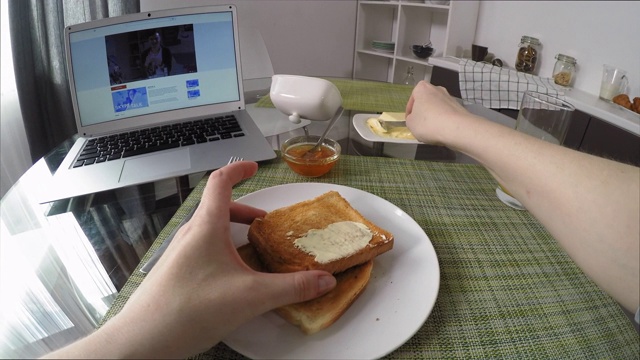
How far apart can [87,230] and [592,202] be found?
76 cm

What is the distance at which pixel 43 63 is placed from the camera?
1.63 meters

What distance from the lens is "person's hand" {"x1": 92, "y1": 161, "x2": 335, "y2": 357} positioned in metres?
0.35

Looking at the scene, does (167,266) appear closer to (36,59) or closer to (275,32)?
(36,59)

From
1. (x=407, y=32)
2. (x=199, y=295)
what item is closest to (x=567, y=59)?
(x=407, y=32)

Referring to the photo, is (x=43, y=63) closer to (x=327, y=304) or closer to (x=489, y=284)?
A: (x=327, y=304)

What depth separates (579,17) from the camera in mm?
1964

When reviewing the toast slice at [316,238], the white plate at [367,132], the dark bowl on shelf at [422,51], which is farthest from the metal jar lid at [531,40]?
the toast slice at [316,238]

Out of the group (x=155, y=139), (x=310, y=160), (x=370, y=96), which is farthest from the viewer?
(x=370, y=96)

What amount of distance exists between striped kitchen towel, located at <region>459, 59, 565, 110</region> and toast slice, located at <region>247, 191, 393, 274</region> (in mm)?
1582

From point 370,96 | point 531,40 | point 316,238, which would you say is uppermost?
point 531,40

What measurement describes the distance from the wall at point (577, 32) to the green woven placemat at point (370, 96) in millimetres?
1200

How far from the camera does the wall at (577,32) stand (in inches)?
69.5

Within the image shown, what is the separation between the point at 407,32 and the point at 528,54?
1.02 meters

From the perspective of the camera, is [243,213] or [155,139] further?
[155,139]
